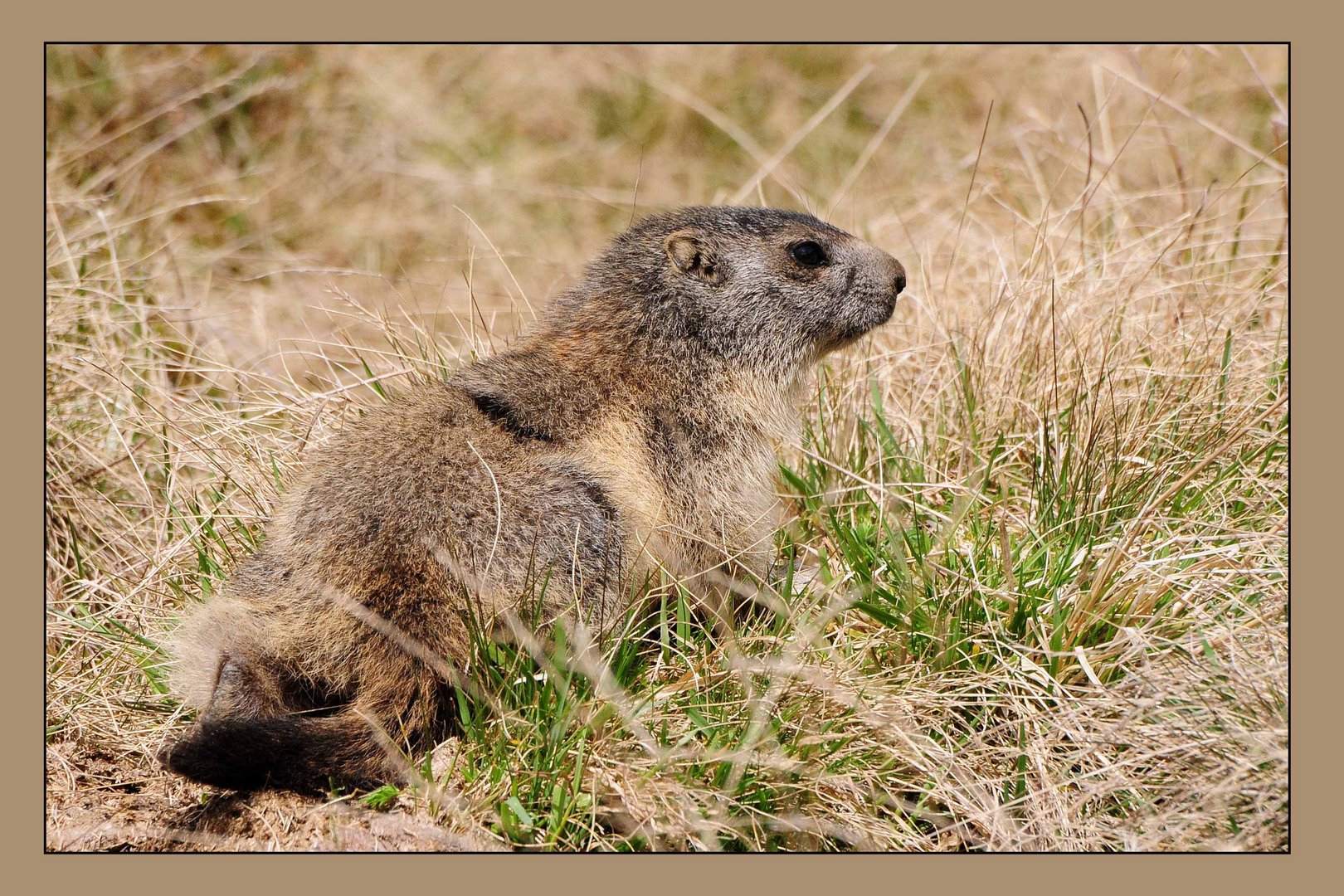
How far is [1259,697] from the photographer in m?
3.95

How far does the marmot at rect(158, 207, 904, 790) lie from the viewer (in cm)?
436

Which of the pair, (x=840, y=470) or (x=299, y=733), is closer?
(x=299, y=733)

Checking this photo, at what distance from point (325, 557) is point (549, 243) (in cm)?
613

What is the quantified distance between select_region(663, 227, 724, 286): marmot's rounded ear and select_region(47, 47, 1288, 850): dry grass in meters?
0.92

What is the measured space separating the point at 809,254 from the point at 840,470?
3.50ft

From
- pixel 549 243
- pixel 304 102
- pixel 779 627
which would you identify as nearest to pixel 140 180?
pixel 304 102

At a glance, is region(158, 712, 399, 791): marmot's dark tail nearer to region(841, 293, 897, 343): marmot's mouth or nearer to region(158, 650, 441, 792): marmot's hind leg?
region(158, 650, 441, 792): marmot's hind leg

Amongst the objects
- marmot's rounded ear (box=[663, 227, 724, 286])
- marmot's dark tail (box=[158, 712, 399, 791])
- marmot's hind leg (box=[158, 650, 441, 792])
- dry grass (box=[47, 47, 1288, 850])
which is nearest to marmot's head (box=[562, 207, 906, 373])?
marmot's rounded ear (box=[663, 227, 724, 286])

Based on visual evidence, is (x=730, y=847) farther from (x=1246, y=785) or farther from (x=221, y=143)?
(x=221, y=143)

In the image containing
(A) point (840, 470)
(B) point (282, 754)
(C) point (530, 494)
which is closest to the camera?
(B) point (282, 754)

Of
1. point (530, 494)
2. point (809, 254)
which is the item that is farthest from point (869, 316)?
point (530, 494)

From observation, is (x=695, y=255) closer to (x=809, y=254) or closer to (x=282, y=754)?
(x=809, y=254)

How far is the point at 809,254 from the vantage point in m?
5.75

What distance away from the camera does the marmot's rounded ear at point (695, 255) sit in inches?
222
